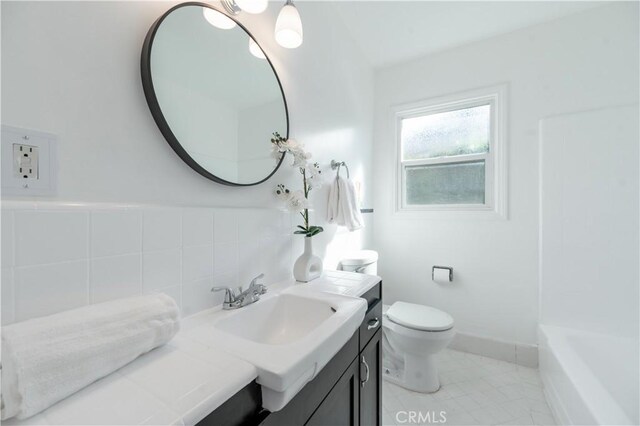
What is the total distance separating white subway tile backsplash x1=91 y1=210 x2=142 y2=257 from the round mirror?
0.24 metres

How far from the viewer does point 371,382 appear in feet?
3.76

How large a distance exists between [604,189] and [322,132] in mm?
1839

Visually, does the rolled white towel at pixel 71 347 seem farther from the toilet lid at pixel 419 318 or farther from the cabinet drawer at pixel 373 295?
the toilet lid at pixel 419 318

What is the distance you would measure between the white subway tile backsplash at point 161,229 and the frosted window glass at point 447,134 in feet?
6.96

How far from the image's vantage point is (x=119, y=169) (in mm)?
683

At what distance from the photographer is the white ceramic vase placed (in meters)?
1.22

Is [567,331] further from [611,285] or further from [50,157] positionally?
[50,157]

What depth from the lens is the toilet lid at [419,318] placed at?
5.19ft

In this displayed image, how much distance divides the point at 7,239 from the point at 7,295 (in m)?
0.11

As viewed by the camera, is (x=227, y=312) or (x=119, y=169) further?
(x=227, y=312)

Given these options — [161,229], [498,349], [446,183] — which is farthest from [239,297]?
[498,349]

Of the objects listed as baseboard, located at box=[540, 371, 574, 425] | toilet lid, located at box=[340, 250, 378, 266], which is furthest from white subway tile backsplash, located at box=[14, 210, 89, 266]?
baseboard, located at box=[540, 371, 574, 425]

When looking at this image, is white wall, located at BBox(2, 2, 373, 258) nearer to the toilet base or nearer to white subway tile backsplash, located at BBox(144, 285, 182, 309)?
white subway tile backsplash, located at BBox(144, 285, 182, 309)

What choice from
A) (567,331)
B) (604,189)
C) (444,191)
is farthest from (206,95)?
(567,331)
